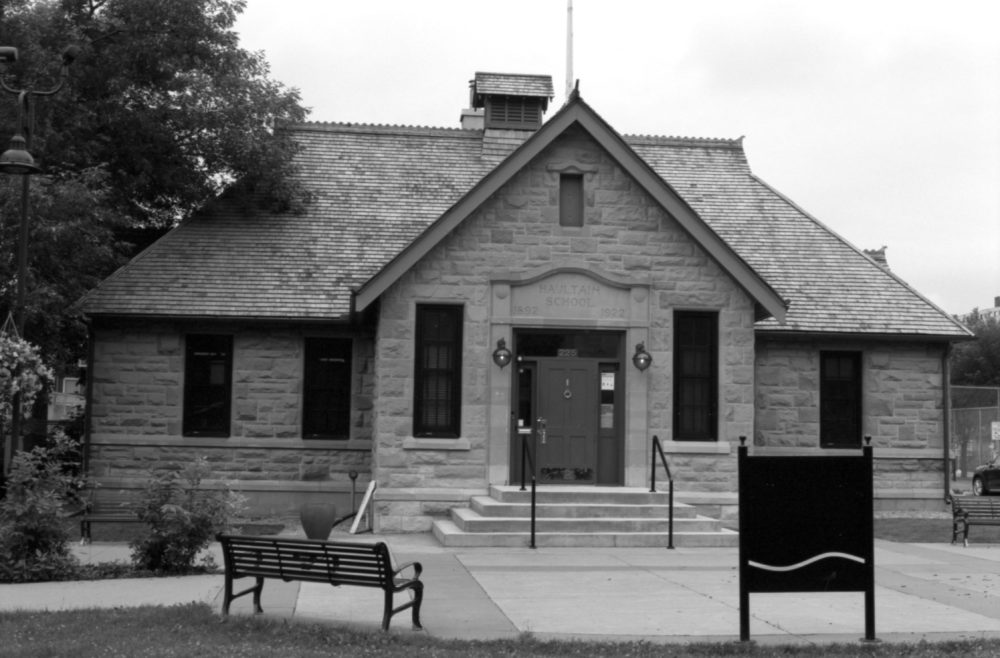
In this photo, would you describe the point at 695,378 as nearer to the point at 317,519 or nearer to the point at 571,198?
the point at 571,198

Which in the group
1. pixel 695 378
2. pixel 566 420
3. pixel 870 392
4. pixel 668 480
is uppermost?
pixel 695 378

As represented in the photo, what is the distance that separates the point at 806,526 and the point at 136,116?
16884 millimetres

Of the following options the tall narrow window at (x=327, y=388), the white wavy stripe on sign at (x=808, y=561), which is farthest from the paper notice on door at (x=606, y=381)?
the white wavy stripe on sign at (x=808, y=561)

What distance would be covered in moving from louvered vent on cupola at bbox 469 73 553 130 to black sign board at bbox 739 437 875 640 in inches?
698

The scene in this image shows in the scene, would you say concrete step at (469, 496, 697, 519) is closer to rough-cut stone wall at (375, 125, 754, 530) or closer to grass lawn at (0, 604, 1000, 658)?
rough-cut stone wall at (375, 125, 754, 530)

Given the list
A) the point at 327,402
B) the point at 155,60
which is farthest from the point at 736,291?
the point at 155,60

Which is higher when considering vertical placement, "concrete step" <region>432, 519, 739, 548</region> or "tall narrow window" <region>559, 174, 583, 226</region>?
"tall narrow window" <region>559, 174, 583, 226</region>

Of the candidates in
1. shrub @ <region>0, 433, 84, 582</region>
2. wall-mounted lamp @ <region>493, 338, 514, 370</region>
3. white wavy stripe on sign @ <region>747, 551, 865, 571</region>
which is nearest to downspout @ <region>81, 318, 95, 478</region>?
wall-mounted lamp @ <region>493, 338, 514, 370</region>

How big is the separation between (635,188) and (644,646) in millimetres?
11336

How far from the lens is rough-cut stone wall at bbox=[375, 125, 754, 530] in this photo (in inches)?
734

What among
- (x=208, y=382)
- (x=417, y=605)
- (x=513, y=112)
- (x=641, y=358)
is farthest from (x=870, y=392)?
(x=417, y=605)

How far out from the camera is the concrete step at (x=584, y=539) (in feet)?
54.4

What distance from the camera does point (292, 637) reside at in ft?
30.8

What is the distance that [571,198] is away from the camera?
19.5m
